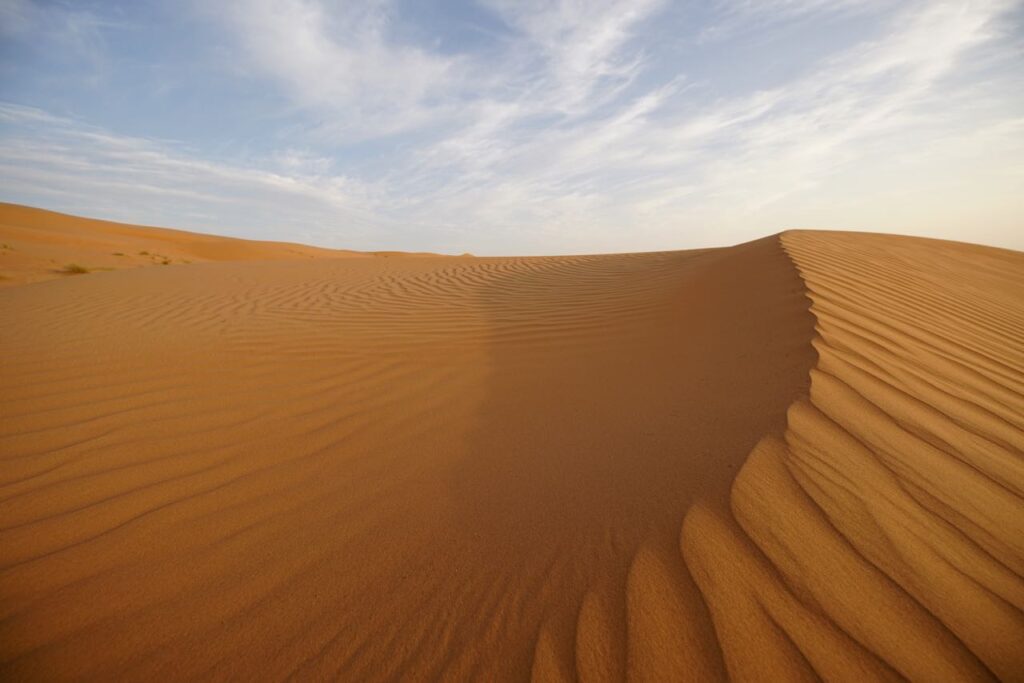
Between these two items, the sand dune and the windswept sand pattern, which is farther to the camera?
the sand dune

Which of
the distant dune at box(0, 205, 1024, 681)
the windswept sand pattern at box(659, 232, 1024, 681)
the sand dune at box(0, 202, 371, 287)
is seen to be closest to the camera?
the windswept sand pattern at box(659, 232, 1024, 681)

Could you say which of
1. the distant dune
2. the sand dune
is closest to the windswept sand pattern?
the distant dune

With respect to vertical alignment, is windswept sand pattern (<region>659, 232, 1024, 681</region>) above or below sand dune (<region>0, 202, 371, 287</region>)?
below

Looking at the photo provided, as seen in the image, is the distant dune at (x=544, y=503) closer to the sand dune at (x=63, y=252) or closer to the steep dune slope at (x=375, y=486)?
the steep dune slope at (x=375, y=486)

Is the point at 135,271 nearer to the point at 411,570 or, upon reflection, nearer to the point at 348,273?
the point at 348,273

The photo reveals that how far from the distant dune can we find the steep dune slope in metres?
0.01

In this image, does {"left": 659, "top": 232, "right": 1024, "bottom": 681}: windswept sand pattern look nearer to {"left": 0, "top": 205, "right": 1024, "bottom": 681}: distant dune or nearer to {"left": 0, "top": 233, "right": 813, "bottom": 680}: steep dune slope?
{"left": 0, "top": 205, "right": 1024, "bottom": 681}: distant dune

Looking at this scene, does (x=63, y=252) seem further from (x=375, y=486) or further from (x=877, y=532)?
(x=877, y=532)

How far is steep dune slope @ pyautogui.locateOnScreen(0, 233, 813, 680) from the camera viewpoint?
1.26 meters

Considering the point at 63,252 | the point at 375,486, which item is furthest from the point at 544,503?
the point at 63,252

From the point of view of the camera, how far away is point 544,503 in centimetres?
173

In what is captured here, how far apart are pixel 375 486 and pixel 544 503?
0.75 meters

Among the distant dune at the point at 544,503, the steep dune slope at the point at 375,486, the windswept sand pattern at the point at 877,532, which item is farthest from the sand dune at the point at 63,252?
the windswept sand pattern at the point at 877,532

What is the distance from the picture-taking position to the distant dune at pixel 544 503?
1.18m
